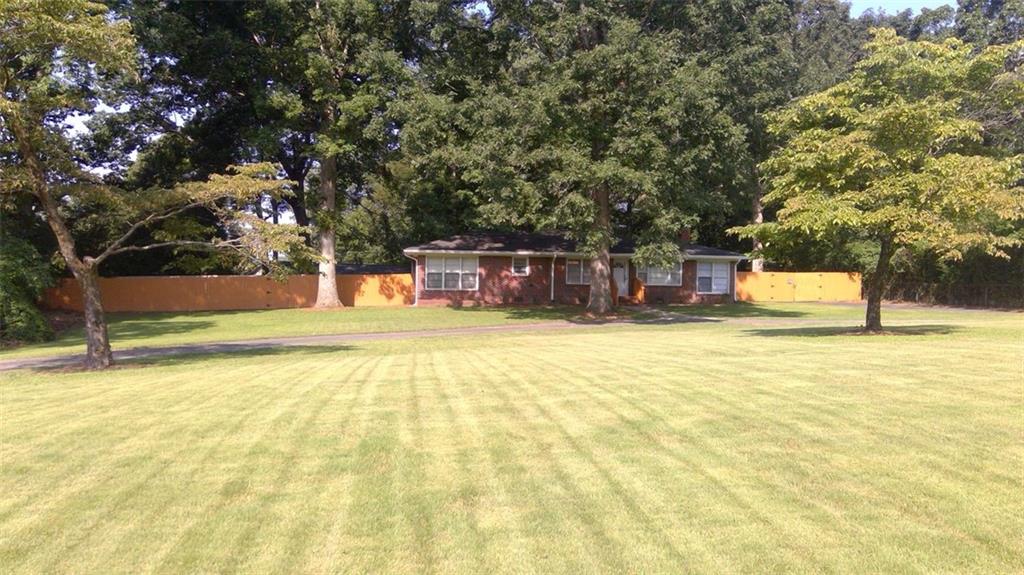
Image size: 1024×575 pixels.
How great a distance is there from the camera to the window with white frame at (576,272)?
41.6 meters

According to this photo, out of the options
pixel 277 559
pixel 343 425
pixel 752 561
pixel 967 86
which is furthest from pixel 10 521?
pixel 967 86

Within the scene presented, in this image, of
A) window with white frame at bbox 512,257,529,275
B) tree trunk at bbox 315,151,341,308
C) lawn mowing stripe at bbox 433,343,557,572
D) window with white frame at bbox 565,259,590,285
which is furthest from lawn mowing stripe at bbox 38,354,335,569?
window with white frame at bbox 565,259,590,285

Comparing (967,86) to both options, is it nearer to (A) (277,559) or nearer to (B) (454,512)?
(B) (454,512)

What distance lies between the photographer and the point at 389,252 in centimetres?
5631

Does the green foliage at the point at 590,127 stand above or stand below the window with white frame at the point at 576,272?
above

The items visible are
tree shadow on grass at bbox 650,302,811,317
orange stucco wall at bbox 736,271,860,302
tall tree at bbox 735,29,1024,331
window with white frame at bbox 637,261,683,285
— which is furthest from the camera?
orange stucco wall at bbox 736,271,860,302

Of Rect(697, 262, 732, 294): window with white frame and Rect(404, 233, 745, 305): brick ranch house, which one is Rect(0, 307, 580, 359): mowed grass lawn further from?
Rect(697, 262, 732, 294): window with white frame

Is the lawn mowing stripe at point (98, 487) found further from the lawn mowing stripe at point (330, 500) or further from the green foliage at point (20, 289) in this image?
the green foliage at point (20, 289)

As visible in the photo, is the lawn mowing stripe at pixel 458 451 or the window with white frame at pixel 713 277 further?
the window with white frame at pixel 713 277

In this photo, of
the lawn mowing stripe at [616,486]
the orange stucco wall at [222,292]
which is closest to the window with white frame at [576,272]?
the orange stucco wall at [222,292]

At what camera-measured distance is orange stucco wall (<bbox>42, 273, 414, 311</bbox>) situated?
132ft

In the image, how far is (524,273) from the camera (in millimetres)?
41062

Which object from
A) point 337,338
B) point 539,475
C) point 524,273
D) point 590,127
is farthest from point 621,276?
point 539,475

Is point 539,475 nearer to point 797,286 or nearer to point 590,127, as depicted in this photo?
point 590,127
